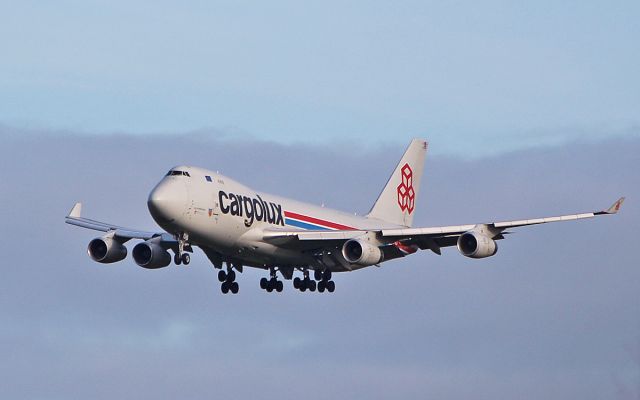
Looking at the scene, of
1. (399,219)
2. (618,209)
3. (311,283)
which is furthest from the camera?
(399,219)

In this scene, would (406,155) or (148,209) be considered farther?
(406,155)

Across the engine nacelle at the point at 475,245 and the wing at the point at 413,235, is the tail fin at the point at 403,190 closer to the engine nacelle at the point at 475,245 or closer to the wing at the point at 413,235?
the wing at the point at 413,235

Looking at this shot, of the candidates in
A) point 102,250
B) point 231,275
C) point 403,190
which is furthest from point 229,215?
point 403,190

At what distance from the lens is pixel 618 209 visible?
260 ft

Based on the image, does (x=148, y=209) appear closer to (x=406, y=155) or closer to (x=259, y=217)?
(x=259, y=217)

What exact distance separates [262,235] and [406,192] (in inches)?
852

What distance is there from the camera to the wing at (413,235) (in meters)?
84.7

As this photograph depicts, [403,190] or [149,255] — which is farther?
[403,190]

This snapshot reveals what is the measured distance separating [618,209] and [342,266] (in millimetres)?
17225

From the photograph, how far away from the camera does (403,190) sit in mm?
103750

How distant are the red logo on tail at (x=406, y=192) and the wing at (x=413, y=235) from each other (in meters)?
14.8

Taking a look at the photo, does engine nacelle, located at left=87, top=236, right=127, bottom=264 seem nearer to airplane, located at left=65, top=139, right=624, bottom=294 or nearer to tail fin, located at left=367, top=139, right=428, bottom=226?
airplane, located at left=65, top=139, right=624, bottom=294

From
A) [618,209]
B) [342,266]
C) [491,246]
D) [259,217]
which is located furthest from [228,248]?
[618,209]

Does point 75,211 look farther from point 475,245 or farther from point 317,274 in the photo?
point 475,245
